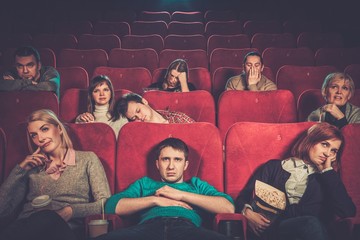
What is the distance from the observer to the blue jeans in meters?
0.54

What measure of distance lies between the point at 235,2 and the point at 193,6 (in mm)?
264

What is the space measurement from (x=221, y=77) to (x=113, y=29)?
81 centimetres

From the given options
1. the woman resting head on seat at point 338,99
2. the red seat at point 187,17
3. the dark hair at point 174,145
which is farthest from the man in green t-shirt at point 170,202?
the red seat at point 187,17

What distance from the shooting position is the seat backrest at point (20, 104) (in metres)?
0.90

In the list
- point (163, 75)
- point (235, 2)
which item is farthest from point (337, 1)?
point (163, 75)

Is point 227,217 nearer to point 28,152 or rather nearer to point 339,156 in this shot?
point 339,156

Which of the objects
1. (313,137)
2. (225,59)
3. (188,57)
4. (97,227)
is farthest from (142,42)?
(97,227)

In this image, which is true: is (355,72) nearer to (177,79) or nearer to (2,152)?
(177,79)

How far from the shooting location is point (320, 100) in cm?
100

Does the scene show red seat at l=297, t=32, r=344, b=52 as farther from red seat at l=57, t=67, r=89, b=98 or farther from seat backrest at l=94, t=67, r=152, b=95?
red seat at l=57, t=67, r=89, b=98

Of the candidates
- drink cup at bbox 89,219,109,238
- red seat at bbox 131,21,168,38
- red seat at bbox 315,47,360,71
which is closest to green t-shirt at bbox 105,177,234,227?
drink cup at bbox 89,219,109,238

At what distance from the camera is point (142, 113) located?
2.95ft

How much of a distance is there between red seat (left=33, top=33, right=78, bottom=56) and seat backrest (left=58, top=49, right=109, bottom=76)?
0.62ft

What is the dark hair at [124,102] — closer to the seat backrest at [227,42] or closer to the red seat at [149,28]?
the seat backrest at [227,42]
